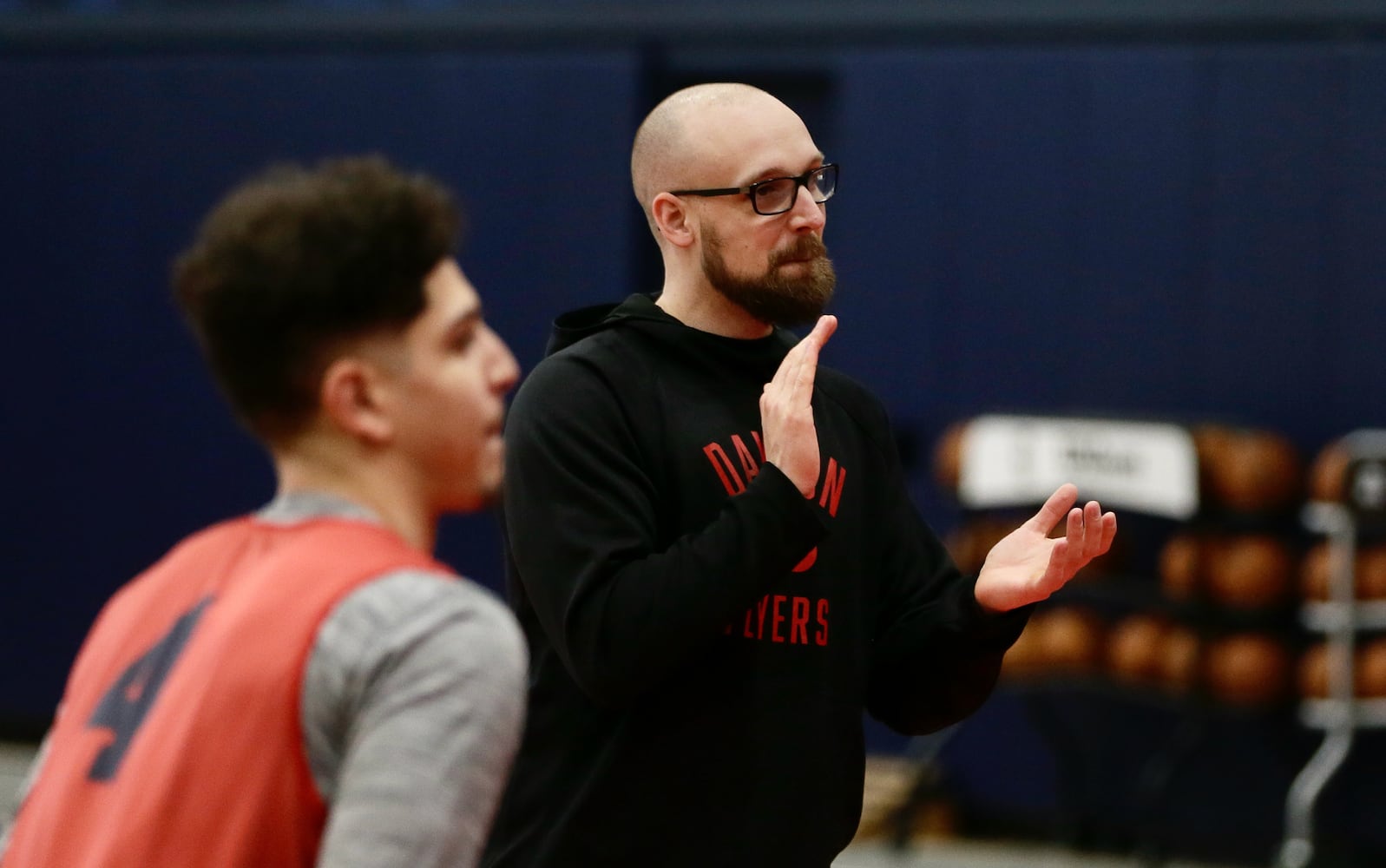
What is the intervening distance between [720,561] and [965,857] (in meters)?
4.73

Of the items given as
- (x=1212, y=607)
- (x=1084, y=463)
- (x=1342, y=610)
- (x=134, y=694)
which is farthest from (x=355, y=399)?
(x=1212, y=607)

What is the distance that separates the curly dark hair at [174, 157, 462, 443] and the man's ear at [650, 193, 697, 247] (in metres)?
0.94

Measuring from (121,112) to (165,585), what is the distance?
22.6ft

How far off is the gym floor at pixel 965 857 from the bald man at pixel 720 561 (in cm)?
399

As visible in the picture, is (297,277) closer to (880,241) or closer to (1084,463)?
(1084,463)

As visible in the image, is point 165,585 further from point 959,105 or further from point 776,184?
point 959,105

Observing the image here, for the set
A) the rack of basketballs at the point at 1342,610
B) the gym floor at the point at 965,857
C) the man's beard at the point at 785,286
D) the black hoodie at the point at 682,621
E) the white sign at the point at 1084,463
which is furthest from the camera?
the gym floor at the point at 965,857

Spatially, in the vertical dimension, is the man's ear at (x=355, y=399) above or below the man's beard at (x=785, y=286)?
above

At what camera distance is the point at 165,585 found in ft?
5.32

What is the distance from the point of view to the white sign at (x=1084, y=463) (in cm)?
581

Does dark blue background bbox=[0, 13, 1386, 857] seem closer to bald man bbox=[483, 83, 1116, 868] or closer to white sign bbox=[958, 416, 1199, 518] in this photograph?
white sign bbox=[958, 416, 1199, 518]

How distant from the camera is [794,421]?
89.6 inches

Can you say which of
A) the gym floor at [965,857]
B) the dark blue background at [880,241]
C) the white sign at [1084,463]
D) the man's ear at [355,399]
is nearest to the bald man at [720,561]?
the man's ear at [355,399]

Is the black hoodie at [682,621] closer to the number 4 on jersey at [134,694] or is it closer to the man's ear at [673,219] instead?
the man's ear at [673,219]
